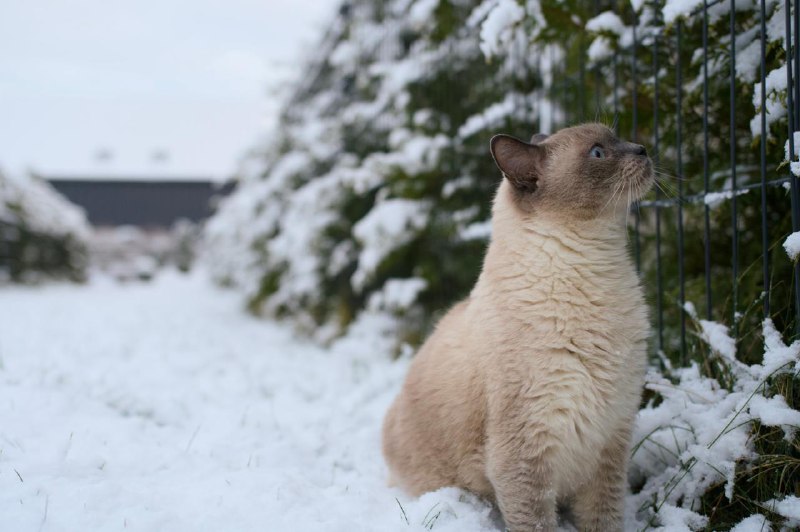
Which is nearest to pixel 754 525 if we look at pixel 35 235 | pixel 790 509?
pixel 790 509

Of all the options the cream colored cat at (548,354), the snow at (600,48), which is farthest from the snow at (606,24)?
the cream colored cat at (548,354)

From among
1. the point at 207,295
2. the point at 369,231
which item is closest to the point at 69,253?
the point at 207,295

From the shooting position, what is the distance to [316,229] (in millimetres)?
5957

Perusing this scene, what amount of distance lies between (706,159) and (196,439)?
2.69m

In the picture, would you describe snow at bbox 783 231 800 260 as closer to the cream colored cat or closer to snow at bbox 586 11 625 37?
the cream colored cat

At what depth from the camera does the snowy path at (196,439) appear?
2.04 metres

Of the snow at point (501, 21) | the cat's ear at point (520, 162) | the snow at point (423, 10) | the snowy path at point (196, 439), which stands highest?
the snow at point (423, 10)

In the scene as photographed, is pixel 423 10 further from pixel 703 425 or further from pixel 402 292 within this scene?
pixel 703 425

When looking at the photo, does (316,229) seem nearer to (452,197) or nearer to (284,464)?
(452,197)

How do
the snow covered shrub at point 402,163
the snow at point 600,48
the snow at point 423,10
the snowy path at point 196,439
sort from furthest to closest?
1. the snow covered shrub at point 402,163
2. the snow at point 423,10
3. the snow at point 600,48
4. the snowy path at point 196,439

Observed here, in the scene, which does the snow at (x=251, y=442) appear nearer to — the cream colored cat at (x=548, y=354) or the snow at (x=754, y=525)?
the snow at (x=754, y=525)

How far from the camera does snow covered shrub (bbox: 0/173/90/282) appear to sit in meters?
12.2

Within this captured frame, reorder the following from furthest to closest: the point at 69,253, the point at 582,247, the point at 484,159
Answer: the point at 69,253, the point at 484,159, the point at 582,247

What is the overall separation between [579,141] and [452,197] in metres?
2.49
